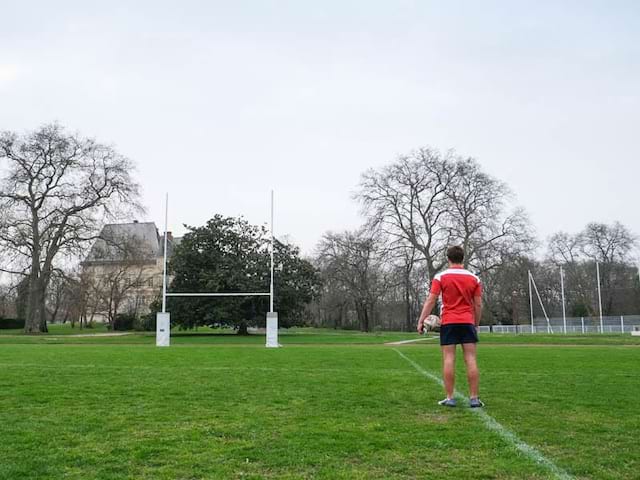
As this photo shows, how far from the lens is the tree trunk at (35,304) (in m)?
41.0

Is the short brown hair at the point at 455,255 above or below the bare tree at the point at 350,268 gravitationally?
below

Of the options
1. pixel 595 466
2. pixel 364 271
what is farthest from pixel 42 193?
pixel 595 466

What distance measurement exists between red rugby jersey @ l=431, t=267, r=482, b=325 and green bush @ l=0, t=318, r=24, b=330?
58119 mm

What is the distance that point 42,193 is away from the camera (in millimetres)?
42094

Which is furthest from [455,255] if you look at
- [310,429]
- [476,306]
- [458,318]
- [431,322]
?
[310,429]

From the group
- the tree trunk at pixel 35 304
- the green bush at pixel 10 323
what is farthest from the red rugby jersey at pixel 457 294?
the green bush at pixel 10 323

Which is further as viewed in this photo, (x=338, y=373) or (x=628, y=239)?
(x=628, y=239)

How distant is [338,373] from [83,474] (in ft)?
22.9

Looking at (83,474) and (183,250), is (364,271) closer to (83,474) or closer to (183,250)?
(183,250)

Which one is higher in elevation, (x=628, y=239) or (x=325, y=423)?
(x=628, y=239)

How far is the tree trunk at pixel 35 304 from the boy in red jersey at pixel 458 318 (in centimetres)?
4081

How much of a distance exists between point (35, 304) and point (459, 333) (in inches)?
1633

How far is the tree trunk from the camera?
40969 mm

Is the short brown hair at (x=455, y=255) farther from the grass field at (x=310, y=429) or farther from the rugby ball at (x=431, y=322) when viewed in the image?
the grass field at (x=310, y=429)
